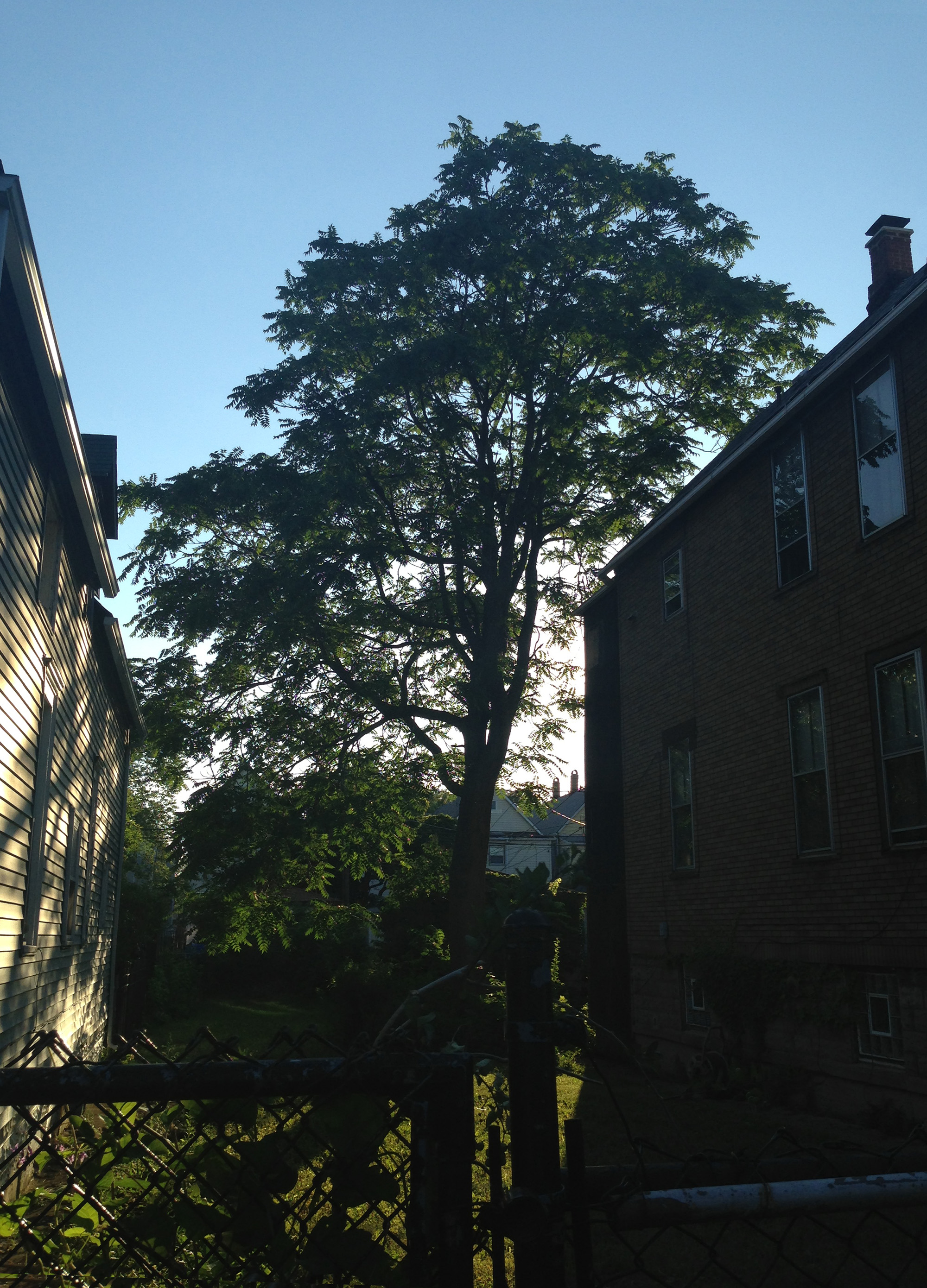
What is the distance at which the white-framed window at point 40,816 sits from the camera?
9.26m

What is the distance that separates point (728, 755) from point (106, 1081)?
46.6 ft

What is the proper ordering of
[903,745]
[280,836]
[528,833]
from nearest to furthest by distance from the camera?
[903,745]
[280,836]
[528,833]

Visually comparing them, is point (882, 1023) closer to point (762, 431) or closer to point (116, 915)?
point (762, 431)

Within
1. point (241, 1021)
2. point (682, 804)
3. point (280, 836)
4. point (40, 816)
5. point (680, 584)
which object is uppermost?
point (680, 584)

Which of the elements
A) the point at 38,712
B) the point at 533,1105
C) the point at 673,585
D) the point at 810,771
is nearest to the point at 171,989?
the point at 673,585

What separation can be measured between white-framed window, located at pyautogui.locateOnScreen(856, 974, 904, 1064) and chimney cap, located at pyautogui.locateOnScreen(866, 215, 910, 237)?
9719 millimetres

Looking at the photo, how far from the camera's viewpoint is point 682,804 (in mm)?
16812

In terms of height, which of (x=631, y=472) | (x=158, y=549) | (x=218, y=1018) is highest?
(x=631, y=472)

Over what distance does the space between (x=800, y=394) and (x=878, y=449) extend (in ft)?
5.14

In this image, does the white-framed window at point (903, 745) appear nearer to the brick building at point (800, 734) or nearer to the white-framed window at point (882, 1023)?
the brick building at point (800, 734)

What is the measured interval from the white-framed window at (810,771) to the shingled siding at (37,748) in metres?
8.79

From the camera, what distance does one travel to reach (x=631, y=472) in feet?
63.1

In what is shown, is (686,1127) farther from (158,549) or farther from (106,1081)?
(158,549)

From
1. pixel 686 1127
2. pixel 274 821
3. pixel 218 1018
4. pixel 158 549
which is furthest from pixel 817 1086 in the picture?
pixel 218 1018
